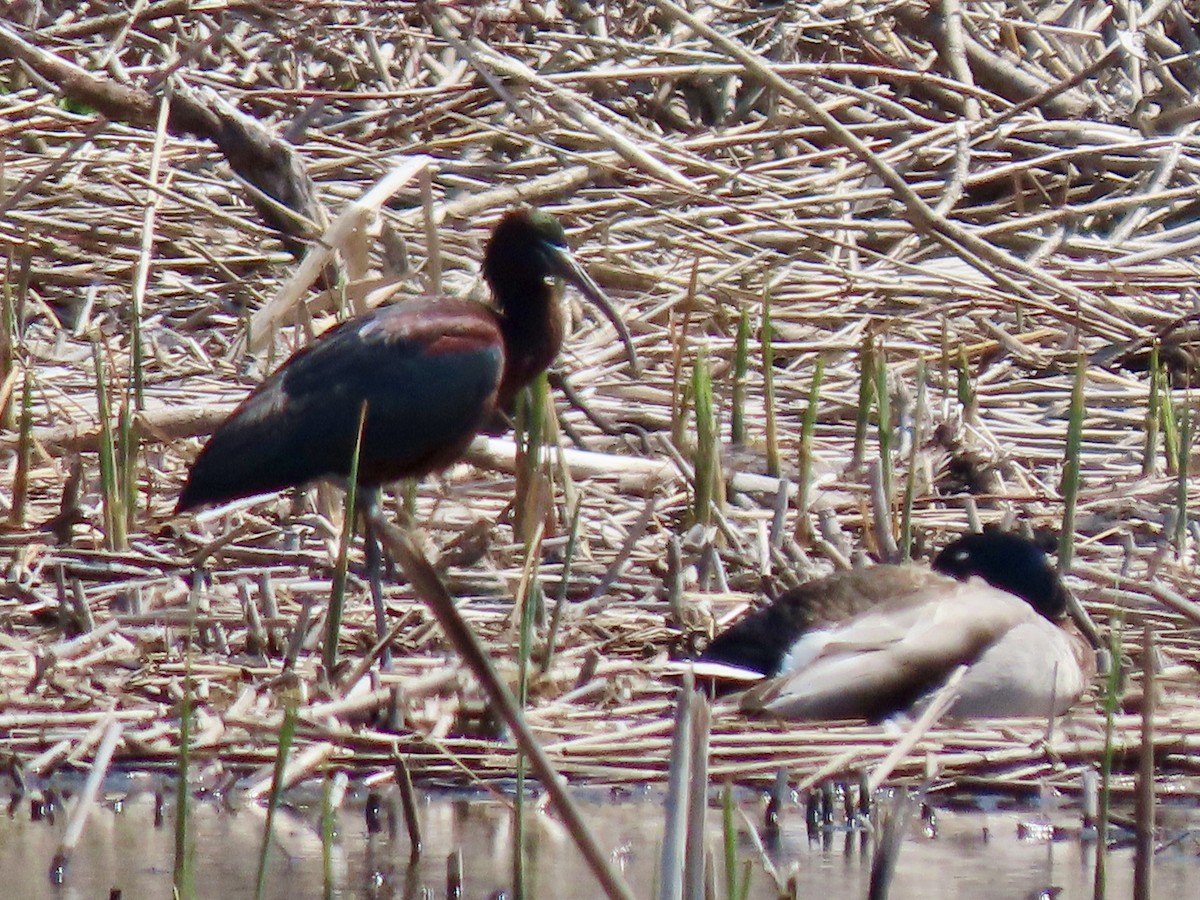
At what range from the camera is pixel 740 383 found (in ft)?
20.3

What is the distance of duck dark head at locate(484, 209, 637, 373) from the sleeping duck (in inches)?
56.0

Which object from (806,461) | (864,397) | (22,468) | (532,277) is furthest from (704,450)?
(22,468)

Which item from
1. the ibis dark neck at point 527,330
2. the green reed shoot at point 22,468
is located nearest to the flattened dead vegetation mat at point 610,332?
the green reed shoot at point 22,468

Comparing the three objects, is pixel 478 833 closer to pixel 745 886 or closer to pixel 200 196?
pixel 745 886

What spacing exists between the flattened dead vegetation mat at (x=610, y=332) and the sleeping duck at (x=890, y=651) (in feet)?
0.41

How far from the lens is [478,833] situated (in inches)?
159

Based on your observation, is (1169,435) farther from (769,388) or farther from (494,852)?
(494,852)

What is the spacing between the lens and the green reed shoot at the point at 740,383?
237 inches

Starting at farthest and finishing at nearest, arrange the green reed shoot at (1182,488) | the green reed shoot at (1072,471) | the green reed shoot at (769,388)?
the green reed shoot at (769,388) → the green reed shoot at (1182,488) → the green reed shoot at (1072,471)

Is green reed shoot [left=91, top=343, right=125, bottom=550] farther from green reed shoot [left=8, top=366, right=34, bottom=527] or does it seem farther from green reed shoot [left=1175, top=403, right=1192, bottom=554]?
green reed shoot [left=1175, top=403, right=1192, bottom=554]

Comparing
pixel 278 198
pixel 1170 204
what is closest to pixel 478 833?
pixel 278 198

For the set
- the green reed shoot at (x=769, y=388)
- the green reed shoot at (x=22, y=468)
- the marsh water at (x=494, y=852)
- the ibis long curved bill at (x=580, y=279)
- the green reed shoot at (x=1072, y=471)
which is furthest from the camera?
the ibis long curved bill at (x=580, y=279)

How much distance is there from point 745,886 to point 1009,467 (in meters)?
3.83

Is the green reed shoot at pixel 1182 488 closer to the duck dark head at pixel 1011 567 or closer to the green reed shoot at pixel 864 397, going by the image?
the duck dark head at pixel 1011 567
